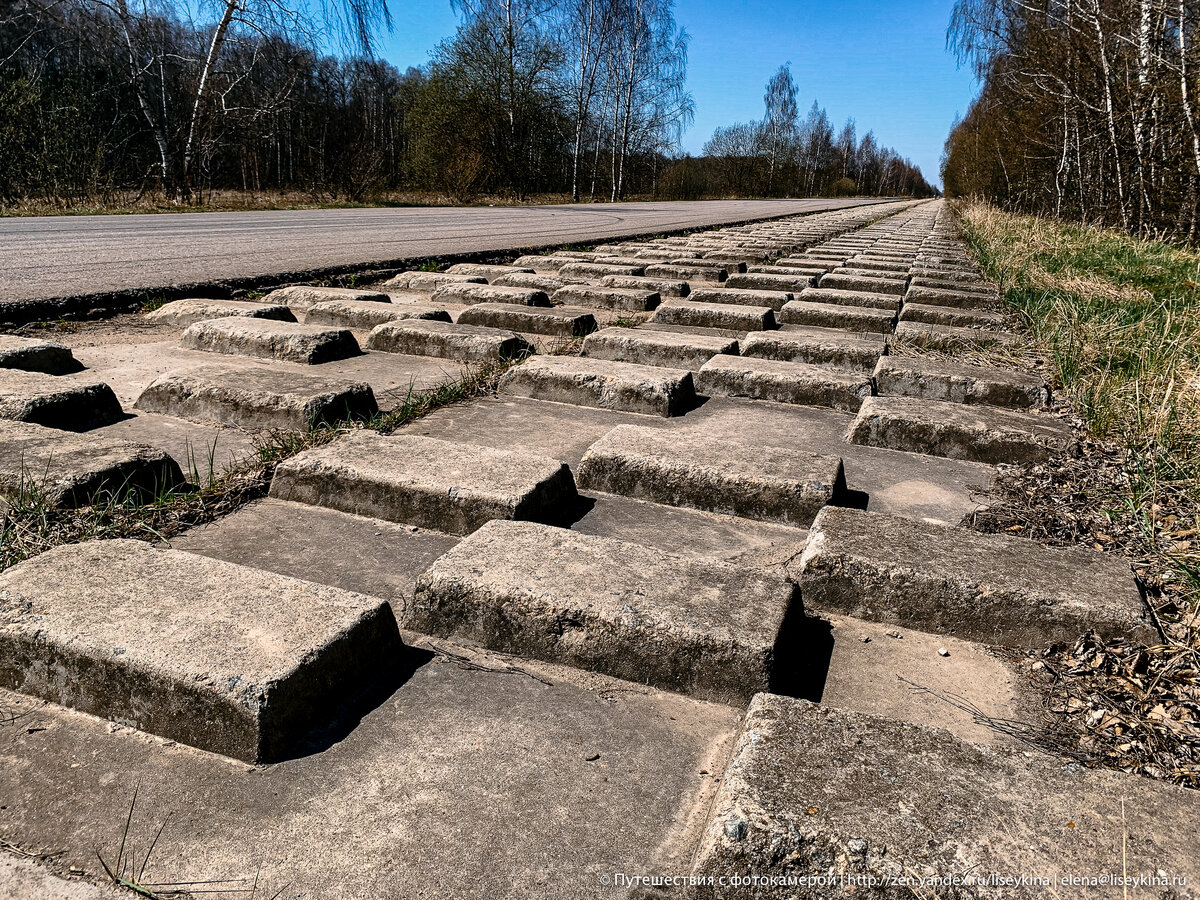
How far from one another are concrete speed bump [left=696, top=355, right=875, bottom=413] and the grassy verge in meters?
0.63

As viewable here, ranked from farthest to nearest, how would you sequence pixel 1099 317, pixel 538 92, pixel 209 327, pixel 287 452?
pixel 538 92, pixel 1099 317, pixel 209 327, pixel 287 452

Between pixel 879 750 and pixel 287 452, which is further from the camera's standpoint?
pixel 287 452

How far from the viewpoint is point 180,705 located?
963 millimetres

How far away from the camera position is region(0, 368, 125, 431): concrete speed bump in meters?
1.92

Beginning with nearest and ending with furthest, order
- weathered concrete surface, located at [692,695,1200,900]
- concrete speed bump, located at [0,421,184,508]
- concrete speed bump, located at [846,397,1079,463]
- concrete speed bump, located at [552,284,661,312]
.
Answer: weathered concrete surface, located at [692,695,1200,900], concrete speed bump, located at [0,421,184,508], concrete speed bump, located at [846,397,1079,463], concrete speed bump, located at [552,284,661,312]

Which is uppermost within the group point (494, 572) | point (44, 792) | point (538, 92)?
point (538, 92)

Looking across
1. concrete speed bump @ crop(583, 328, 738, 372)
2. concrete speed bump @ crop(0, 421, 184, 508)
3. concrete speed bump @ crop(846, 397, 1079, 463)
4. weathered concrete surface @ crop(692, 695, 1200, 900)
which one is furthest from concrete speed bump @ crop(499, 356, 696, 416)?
weathered concrete surface @ crop(692, 695, 1200, 900)

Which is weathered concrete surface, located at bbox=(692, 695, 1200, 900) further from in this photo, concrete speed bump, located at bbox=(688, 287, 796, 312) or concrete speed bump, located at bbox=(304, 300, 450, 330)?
concrete speed bump, located at bbox=(688, 287, 796, 312)

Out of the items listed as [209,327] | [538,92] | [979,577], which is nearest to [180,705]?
[979,577]

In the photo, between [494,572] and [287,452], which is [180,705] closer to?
[494,572]

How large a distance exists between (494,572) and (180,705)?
0.46 meters

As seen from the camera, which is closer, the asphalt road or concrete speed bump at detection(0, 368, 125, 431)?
concrete speed bump at detection(0, 368, 125, 431)

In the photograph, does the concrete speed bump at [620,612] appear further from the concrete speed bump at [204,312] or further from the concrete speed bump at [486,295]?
the concrete speed bump at [486,295]

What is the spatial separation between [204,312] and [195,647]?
8.89 ft
